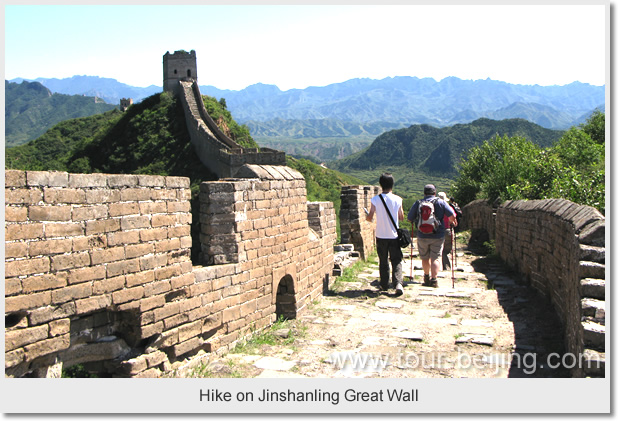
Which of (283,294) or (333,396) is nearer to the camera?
(333,396)

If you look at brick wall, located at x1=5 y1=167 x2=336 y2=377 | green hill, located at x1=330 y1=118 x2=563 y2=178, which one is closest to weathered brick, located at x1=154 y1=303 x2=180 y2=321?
brick wall, located at x1=5 y1=167 x2=336 y2=377

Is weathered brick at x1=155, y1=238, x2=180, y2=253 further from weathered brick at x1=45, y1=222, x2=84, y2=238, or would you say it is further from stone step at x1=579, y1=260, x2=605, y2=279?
stone step at x1=579, y1=260, x2=605, y2=279

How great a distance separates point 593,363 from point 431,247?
5.19 metres

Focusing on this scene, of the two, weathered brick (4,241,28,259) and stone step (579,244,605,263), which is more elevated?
weathered brick (4,241,28,259)

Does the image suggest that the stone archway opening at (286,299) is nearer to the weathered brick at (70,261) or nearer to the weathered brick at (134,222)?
the weathered brick at (134,222)

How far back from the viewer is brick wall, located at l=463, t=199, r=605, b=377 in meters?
4.01

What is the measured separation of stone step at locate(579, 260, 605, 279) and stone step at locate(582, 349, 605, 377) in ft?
2.83

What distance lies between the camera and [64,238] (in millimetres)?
3971

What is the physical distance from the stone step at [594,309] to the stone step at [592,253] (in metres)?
0.47

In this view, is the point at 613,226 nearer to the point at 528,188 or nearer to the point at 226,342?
the point at 226,342

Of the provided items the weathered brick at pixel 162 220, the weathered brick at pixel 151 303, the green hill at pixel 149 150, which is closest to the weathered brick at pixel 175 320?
the weathered brick at pixel 151 303

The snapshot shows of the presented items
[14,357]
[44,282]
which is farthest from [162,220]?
[14,357]

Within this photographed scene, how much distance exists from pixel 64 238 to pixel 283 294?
11.4 ft

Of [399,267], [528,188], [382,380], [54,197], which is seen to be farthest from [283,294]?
[528,188]
